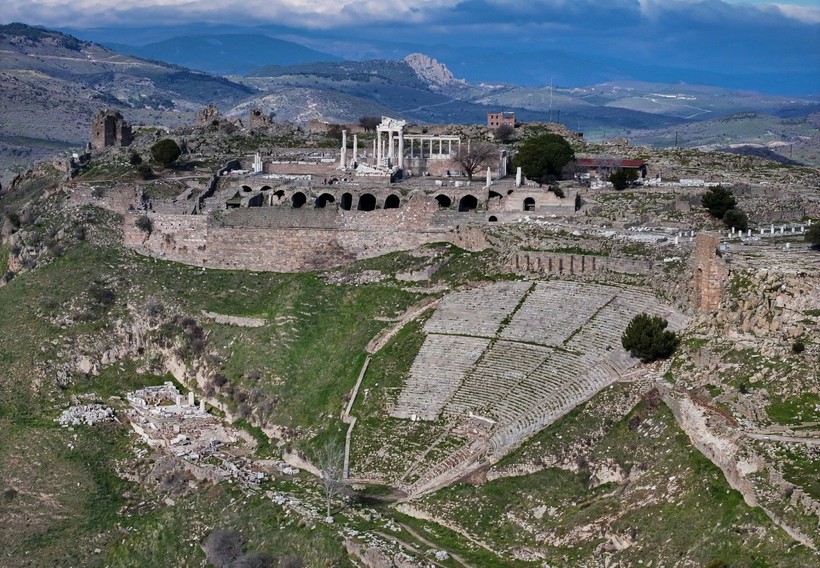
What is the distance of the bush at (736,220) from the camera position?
63.1 m

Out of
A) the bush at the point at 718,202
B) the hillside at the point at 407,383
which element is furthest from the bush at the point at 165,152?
the bush at the point at 718,202

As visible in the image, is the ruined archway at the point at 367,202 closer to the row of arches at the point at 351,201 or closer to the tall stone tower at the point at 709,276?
the row of arches at the point at 351,201

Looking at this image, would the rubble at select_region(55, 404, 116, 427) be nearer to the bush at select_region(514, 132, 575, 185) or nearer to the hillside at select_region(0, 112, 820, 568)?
the hillside at select_region(0, 112, 820, 568)

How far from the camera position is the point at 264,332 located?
6047cm

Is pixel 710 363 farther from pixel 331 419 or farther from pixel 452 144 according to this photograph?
pixel 452 144

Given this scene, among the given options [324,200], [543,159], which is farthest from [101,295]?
[543,159]

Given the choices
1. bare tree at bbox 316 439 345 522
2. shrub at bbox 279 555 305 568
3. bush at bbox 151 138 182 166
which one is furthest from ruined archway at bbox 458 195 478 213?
shrub at bbox 279 555 305 568

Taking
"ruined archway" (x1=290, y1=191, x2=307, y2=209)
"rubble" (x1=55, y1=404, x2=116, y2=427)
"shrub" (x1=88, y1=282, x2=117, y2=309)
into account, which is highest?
"ruined archway" (x1=290, y1=191, x2=307, y2=209)

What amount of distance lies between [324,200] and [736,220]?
21.0 m

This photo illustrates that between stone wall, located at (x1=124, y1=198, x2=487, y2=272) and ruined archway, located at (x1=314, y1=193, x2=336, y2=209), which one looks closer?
stone wall, located at (x1=124, y1=198, x2=487, y2=272)

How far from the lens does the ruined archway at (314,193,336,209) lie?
7369 centimetres

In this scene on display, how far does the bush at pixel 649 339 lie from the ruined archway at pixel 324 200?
90.6 ft

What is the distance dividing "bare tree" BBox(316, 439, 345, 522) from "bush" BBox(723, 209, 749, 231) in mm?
21712

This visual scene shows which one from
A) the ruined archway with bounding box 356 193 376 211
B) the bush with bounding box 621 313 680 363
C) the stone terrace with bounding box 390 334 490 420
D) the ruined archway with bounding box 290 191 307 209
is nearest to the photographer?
the bush with bounding box 621 313 680 363
